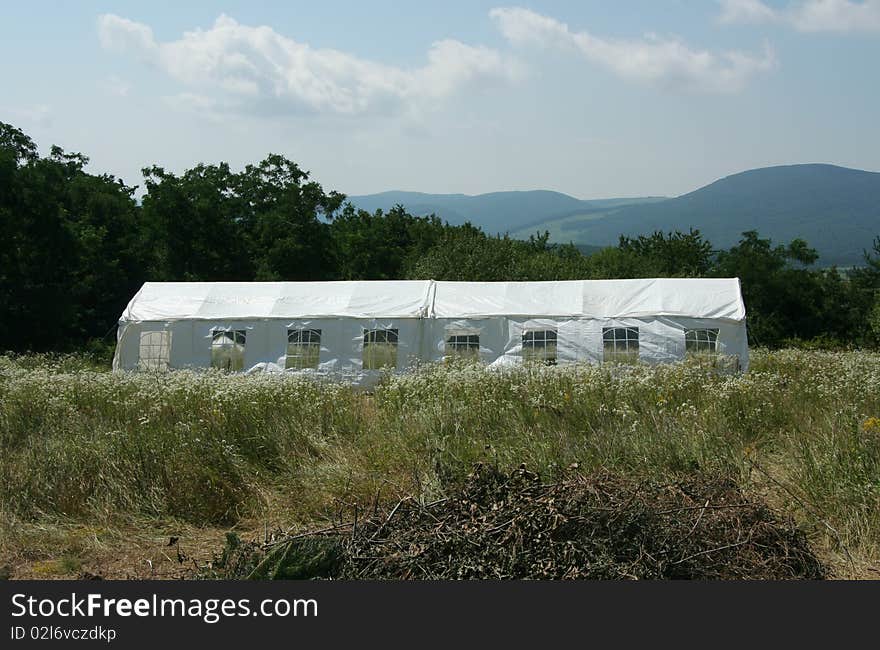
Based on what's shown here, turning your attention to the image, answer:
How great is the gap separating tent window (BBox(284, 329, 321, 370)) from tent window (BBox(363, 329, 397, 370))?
3.70 ft

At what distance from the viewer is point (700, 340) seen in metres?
17.5

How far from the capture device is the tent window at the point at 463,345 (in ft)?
59.6

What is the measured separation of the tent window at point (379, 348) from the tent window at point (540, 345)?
9.69ft

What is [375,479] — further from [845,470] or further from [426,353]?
[426,353]

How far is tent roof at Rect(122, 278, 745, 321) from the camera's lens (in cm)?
1800

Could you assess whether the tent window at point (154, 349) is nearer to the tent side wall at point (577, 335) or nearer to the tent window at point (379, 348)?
A: the tent window at point (379, 348)

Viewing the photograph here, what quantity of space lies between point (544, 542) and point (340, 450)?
3430 mm

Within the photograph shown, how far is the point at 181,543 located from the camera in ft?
20.6

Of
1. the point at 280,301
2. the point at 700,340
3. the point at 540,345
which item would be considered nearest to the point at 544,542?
the point at 540,345

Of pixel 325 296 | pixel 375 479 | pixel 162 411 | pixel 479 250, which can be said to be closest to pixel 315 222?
pixel 479 250

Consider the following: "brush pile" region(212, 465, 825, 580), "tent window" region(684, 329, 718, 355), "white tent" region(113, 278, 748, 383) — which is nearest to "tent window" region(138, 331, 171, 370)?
"white tent" region(113, 278, 748, 383)

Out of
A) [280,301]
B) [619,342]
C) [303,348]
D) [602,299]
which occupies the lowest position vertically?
[303,348]

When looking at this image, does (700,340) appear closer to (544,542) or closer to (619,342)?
(619,342)

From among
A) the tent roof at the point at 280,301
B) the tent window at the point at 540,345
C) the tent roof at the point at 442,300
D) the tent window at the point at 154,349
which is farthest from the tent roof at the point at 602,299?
the tent window at the point at 154,349
